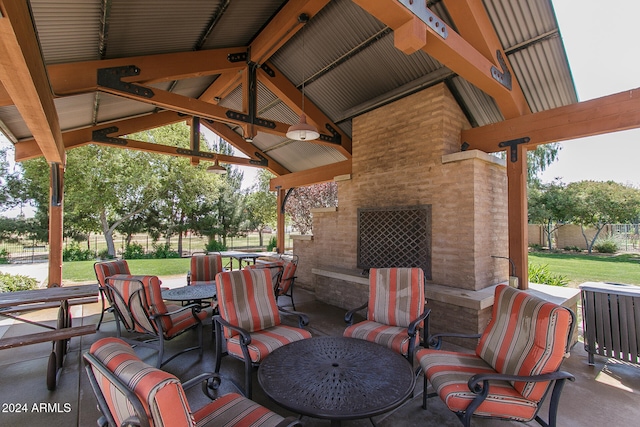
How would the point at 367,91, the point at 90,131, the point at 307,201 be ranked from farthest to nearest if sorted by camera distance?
1. the point at 307,201
2. the point at 90,131
3. the point at 367,91

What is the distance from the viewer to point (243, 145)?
9.23 meters

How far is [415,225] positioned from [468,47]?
243cm

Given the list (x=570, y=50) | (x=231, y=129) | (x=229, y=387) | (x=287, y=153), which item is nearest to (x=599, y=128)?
(x=570, y=50)

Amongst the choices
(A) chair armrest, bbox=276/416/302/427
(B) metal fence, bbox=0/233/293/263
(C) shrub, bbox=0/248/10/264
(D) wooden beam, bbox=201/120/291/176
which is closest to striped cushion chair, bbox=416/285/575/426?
(A) chair armrest, bbox=276/416/302/427

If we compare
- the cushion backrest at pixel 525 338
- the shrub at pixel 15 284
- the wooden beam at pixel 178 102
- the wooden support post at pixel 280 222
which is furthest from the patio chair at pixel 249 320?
the wooden support post at pixel 280 222

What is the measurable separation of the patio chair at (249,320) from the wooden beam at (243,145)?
6.46 metres

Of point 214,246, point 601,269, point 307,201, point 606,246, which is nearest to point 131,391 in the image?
point 601,269

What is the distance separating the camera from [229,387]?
280cm

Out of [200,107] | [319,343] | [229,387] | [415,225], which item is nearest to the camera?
[319,343]

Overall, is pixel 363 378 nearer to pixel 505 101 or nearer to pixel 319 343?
pixel 319 343

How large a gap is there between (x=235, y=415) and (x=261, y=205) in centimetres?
1650

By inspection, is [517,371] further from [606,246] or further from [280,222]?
[606,246]

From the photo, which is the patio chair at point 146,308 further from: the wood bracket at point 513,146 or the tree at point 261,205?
the tree at point 261,205

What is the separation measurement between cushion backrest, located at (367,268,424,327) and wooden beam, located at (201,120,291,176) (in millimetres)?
6569
